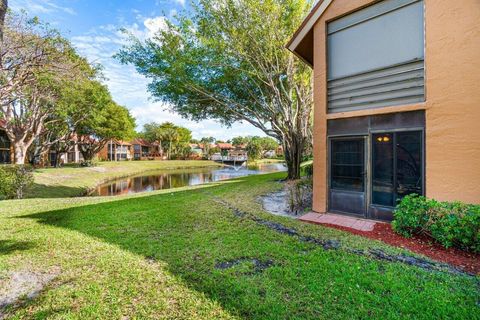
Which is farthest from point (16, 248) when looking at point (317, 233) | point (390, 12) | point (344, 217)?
point (390, 12)

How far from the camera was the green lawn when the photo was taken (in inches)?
95.2

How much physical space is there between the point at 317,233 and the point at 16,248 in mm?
5600

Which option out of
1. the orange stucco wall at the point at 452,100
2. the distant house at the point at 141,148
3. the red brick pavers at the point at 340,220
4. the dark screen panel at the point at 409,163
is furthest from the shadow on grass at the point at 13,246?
the distant house at the point at 141,148

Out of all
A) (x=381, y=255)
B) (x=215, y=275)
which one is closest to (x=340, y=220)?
(x=381, y=255)

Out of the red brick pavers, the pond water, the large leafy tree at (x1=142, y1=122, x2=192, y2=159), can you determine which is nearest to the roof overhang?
the red brick pavers

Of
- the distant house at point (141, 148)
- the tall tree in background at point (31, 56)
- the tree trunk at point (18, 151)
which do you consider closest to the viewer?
the tall tree in background at point (31, 56)

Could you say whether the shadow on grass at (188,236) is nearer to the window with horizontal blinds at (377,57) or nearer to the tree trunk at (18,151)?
the window with horizontal blinds at (377,57)

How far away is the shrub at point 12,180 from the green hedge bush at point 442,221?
47.3 ft

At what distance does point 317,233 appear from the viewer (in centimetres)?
Answer: 476

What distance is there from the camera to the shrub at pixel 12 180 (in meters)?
9.92

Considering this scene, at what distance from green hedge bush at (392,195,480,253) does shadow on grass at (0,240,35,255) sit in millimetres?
7004

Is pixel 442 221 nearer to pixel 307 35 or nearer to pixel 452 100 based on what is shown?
pixel 452 100

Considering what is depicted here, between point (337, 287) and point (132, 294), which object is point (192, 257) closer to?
point (132, 294)

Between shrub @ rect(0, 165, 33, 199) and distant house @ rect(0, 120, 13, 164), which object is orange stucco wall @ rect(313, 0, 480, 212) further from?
distant house @ rect(0, 120, 13, 164)
